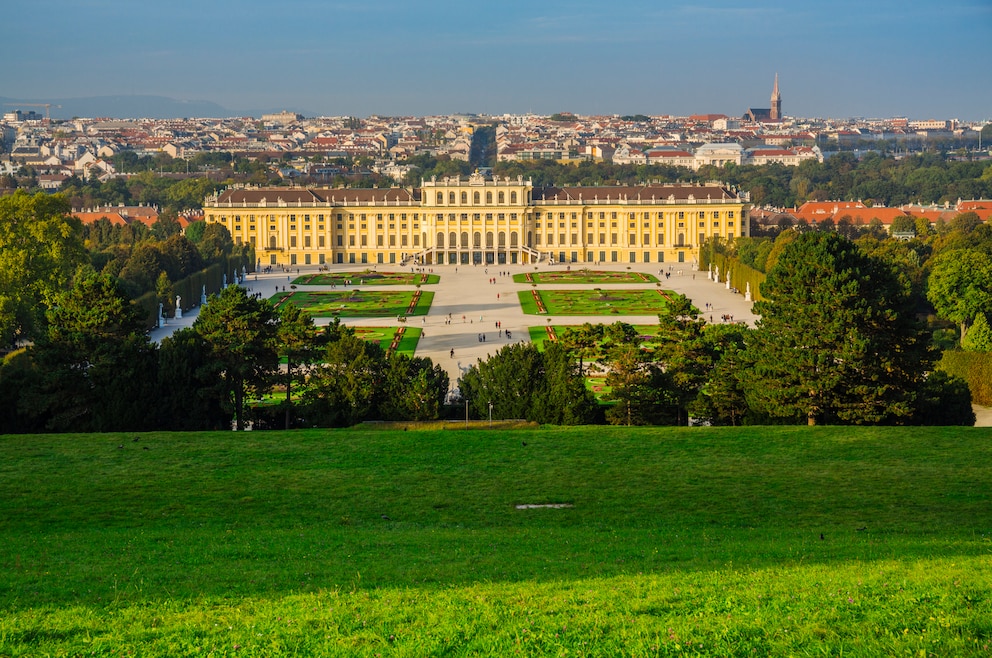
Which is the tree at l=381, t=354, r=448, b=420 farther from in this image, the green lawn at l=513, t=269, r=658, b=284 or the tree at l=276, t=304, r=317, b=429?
the green lawn at l=513, t=269, r=658, b=284

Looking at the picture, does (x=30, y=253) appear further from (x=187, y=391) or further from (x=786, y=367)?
(x=786, y=367)

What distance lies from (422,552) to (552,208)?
88.5 m

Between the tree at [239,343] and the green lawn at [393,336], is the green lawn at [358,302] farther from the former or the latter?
the tree at [239,343]

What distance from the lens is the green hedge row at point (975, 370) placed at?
117ft

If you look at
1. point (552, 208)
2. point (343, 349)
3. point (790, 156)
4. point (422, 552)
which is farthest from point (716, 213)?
point (790, 156)

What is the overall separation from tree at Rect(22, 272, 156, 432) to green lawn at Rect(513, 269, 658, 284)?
5172 centimetres

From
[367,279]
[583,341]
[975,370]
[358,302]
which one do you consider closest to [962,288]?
[975,370]

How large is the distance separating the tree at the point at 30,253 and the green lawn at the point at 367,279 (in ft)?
118

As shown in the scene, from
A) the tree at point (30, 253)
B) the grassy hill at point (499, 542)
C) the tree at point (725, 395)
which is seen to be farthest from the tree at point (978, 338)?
the tree at point (30, 253)

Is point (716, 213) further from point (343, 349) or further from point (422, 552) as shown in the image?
point (422, 552)

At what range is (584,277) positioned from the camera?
3282 inches

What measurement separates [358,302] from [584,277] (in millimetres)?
20684

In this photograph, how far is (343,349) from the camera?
31.0m

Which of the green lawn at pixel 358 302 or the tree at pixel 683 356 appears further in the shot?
the green lawn at pixel 358 302
